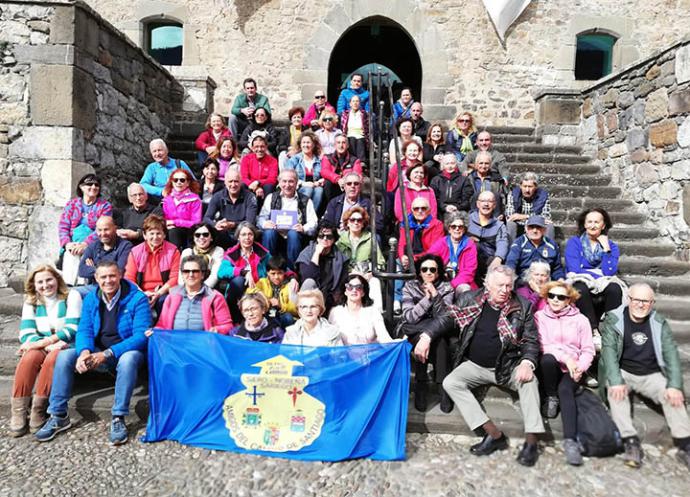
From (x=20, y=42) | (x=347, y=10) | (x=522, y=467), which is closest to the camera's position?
(x=522, y=467)

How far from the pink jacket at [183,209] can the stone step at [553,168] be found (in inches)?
160

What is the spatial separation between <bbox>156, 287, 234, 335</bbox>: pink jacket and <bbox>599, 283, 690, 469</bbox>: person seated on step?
2556 millimetres

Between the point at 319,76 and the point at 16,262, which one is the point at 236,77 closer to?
the point at 319,76

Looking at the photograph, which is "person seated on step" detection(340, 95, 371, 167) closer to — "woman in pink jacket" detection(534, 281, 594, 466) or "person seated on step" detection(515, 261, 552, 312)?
"person seated on step" detection(515, 261, 552, 312)

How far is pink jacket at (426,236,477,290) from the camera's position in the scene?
157 inches

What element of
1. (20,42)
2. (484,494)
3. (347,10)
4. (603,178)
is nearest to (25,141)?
(20,42)

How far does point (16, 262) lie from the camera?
4.84 meters

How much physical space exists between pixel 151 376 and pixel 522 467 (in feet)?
7.64

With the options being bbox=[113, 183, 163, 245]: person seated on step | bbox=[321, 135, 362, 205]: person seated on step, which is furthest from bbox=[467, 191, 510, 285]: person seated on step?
bbox=[113, 183, 163, 245]: person seated on step

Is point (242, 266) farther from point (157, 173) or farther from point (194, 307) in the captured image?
point (157, 173)

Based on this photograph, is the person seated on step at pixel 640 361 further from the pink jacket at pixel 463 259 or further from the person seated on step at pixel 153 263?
the person seated on step at pixel 153 263

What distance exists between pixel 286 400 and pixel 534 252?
248 cm

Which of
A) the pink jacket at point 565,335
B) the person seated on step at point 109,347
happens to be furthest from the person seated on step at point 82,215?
the pink jacket at point 565,335

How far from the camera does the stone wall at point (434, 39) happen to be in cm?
855
